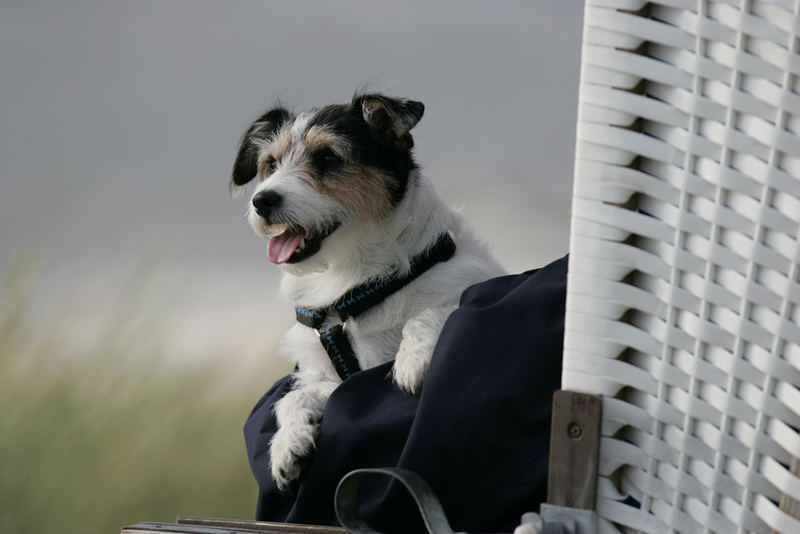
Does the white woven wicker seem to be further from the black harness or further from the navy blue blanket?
the black harness

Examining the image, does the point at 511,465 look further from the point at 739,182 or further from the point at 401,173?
the point at 401,173

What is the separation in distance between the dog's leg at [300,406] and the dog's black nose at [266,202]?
354 mm

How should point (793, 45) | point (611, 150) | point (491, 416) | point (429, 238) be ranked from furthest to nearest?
1. point (429, 238)
2. point (491, 416)
3. point (611, 150)
4. point (793, 45)

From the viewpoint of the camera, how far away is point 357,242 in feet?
7.50

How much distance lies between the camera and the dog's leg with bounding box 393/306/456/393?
1738 millimetres

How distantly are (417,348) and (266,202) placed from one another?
0.61 m

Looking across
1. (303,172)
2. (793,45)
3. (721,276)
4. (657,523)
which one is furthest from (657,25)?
(303,172)

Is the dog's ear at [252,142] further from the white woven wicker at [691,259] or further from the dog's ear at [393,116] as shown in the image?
the white woven wicker at [691,259]

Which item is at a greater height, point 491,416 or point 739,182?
point 739,182

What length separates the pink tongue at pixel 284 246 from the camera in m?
2.30

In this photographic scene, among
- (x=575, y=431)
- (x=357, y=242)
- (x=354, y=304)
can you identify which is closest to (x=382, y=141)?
(x=357, y=242)

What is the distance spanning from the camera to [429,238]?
2273 millimetres

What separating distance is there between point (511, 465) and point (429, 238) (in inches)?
38.0

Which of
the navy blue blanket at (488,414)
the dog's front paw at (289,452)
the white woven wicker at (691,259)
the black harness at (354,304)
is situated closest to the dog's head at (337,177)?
the black harness at (354,304)
